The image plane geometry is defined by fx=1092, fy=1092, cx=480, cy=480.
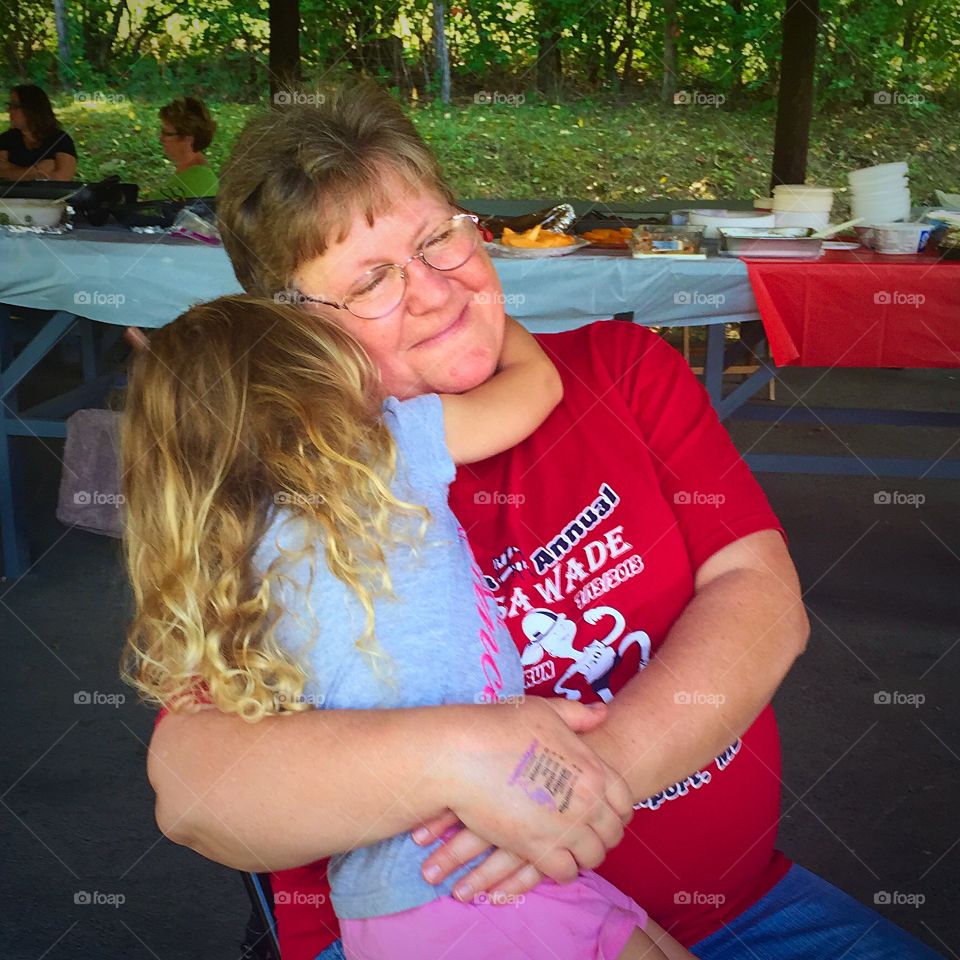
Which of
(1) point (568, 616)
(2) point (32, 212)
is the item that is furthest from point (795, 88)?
(1) point (568, 616)

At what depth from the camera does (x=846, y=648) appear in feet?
10.5

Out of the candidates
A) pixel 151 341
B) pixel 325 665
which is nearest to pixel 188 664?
pixel 325 665

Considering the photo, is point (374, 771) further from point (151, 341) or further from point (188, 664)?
point (151, 341)

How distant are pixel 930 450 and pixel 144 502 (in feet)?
14.4

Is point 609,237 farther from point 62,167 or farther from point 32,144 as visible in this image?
point 32,144

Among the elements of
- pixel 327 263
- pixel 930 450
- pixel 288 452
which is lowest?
pixel 930 450

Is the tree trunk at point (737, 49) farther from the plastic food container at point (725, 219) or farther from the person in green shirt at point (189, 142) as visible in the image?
the plastic food container at point (725, 219)

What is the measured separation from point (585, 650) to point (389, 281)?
1.58 ft

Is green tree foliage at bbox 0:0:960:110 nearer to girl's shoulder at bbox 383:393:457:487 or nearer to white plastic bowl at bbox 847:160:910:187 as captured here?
white plastic bowl at bbox 847:160:910:187

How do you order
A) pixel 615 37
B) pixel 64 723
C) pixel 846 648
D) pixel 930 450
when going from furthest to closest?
pixel 615 37 → pixel 930 450 → pixel 846 648 → pixel 64 723

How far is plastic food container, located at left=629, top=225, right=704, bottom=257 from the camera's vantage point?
3.40m

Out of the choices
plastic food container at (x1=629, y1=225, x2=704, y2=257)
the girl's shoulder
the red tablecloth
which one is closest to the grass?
plastic food container at (x1=629, y1=225, x2=704, y2=257)

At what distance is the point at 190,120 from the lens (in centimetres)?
559

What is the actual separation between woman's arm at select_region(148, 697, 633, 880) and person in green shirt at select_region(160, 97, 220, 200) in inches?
191
